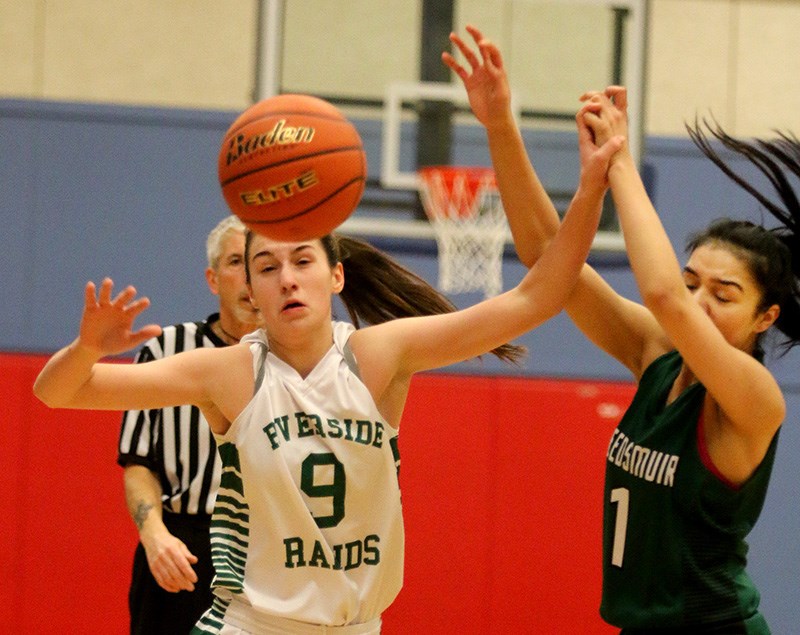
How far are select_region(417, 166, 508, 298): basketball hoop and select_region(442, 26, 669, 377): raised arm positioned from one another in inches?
112

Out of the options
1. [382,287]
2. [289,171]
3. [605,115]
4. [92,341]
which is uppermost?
[605,115]

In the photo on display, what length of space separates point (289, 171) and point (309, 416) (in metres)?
0.56

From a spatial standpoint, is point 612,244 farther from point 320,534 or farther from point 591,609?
point 320,534

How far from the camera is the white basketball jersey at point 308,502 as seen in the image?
2.43 m

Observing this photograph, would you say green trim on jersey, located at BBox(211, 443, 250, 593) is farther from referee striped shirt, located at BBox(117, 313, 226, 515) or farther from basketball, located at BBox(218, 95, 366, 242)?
referee striped shirt, located at BBox(117, 313, 226, 515)

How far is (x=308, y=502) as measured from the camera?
244cm

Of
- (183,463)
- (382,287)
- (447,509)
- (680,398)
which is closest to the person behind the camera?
(680,398)

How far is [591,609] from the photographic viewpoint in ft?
17.9

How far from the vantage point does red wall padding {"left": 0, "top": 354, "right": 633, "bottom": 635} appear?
17.1 feet

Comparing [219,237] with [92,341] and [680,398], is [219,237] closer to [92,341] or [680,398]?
[92,341]

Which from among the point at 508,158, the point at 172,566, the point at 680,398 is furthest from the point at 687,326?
the point at 172,566

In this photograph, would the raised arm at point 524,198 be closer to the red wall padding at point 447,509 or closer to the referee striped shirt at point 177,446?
the referee striped shirt at point 177,446

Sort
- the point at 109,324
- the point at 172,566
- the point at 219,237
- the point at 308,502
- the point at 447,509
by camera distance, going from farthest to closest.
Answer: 1. the point at 447,509
2. the point at 219,237
3. the point at 172,566
4. the point at 308,502
5. the point at 109,324

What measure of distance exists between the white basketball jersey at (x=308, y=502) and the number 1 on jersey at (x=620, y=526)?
1.72ft
